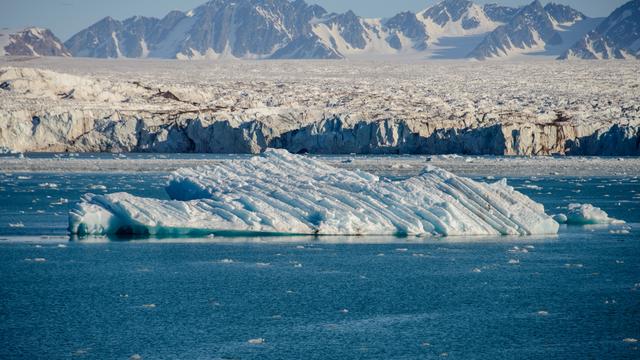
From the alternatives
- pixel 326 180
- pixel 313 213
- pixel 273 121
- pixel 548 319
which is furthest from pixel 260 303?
pixel 273 121

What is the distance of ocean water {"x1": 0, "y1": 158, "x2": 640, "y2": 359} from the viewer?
8508 mm

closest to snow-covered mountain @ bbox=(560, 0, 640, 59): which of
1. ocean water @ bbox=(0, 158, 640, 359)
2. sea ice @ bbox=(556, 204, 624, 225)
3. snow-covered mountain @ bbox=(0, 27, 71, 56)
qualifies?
snow-covered mountain @ bbox=(0, 27, 71, 56)

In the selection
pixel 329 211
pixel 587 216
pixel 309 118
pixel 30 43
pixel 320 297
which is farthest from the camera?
pixel 30 43

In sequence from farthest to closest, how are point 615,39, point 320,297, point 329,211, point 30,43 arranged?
1. point 30,43
2. point 615,39
3. point 329,211
4. point 320,297

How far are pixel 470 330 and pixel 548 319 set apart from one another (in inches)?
35.7

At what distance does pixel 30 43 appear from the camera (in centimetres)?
15312

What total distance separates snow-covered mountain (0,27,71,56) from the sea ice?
133020 mm

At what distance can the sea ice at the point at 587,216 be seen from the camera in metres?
16.2

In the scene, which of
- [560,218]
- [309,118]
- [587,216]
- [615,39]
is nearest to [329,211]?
[560,218]

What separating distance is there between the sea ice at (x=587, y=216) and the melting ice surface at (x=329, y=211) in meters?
1.32

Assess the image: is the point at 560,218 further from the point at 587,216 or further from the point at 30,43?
the point at 30,43

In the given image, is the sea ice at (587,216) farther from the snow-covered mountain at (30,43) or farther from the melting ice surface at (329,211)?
the snow-covered mountain at (30,43)

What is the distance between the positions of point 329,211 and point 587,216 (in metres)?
4.59

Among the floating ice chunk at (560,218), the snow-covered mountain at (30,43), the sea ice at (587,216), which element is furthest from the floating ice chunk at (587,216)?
the snow-covered mountain at (30,43)
